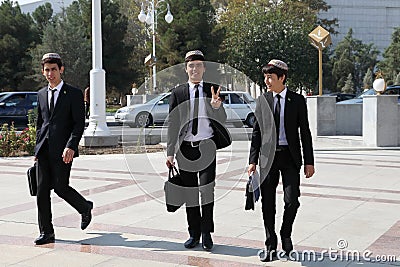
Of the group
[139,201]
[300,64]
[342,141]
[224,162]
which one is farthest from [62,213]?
[300,64]

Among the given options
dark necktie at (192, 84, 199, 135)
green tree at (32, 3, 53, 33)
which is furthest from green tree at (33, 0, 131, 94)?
dark necktie at (192, 84, 199, 135)

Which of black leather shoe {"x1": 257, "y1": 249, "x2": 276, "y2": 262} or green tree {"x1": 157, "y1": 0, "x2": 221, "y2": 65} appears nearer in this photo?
black leather shoe {"x1": 257, "y1": 249, "x2": 276, "y2": 262}

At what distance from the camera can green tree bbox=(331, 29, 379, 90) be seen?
6281 cm

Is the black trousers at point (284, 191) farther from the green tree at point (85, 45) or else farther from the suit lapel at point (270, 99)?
the green tree at point (85, 45)

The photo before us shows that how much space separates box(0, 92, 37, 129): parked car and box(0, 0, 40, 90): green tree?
17.4m

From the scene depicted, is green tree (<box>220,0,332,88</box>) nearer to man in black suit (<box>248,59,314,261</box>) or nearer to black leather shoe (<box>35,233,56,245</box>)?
black leather shoe (<box>35,233,56,245</box>)

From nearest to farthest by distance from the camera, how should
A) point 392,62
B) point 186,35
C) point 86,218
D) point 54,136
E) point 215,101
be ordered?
A: point 215,101
point 54,136
point 86,218
point 186,35
point 392,62

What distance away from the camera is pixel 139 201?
8.19 meters

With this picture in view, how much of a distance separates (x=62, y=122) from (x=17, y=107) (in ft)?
61.1

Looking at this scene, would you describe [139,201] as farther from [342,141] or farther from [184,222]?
[342,141]

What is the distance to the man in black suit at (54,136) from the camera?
589 cm

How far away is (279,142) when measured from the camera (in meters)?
5.30

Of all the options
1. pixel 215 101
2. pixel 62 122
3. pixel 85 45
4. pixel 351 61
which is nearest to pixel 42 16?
pixel 85 45

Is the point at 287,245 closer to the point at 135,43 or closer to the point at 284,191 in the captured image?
the point at 284,191
